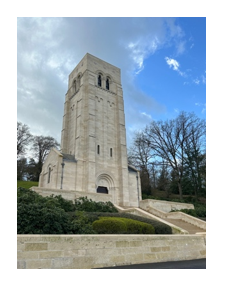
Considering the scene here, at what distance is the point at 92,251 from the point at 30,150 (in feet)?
142

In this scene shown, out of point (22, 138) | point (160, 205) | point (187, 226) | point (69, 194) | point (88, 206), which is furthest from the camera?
point (22, 138)

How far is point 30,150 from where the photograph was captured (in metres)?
45.4

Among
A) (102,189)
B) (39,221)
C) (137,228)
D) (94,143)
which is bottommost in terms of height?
(102,189)

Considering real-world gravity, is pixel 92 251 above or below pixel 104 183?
above

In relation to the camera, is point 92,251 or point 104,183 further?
point 104,183

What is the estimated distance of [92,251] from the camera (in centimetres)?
608

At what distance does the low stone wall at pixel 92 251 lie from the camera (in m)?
5.37

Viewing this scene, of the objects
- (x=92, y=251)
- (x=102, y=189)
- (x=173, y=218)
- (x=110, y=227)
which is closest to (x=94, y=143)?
(x=102, y=189)

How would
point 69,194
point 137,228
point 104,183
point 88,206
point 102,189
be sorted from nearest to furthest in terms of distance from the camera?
point 137,228 → point 88,206 → point 69,194 → point 102,189 → point 104,183

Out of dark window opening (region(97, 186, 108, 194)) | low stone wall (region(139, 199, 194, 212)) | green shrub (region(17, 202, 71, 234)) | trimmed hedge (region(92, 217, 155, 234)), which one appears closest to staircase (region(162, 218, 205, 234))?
low stone wall (region(139, 199, 194, 212))

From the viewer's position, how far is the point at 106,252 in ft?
20.6

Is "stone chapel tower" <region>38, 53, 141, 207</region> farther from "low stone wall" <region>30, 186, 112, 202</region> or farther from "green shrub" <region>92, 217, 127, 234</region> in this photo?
Answer: "green shrub" <region>92, 217, 127, 234</region>

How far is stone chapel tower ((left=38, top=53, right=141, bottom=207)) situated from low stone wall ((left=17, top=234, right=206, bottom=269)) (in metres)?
13.0

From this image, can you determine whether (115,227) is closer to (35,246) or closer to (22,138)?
(35,246)
